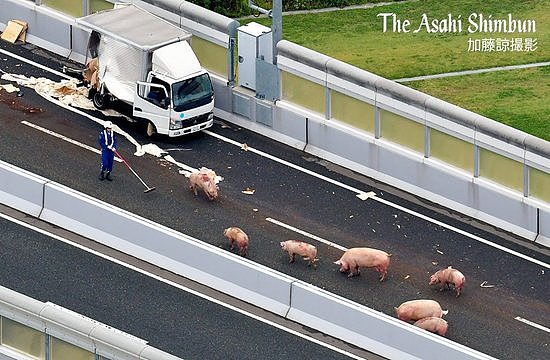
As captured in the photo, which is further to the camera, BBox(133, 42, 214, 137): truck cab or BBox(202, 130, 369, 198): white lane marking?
BBox(133, 42, 214, 137): truck cab

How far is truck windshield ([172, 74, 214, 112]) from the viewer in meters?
50.7

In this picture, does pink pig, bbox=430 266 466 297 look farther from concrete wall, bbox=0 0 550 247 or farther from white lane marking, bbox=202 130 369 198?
white lane marking, bbox=202 130 369 198

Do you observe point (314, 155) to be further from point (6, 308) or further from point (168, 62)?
point (6, 308)

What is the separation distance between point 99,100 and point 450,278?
12.1m

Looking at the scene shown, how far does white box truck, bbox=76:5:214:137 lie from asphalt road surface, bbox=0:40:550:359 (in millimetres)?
704

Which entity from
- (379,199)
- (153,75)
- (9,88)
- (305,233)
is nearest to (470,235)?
(379,199)

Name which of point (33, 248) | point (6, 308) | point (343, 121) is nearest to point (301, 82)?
point (343, 121)

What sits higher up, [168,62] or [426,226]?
[168,62]

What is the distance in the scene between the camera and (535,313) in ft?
148

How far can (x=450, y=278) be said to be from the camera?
148ft

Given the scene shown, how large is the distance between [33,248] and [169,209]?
3.86m

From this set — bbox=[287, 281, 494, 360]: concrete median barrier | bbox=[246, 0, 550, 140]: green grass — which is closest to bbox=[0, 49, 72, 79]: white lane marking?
bbox=[246, 0, 550, 140]: green grass

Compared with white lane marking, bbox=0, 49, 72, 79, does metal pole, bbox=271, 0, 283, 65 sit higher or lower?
higher

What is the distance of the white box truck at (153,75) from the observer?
50750mm
